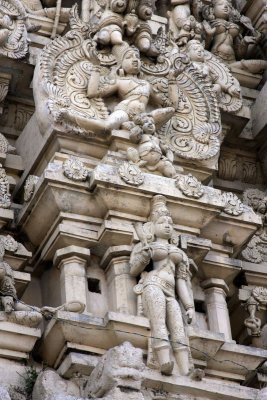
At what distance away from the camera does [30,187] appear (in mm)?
12578

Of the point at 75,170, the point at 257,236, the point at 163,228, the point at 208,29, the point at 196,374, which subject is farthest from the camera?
the point at 208,29

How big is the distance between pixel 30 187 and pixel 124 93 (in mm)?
1294

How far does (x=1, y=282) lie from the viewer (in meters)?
11.9

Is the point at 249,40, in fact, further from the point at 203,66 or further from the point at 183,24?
the point at 203,66

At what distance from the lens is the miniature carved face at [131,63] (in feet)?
43.5

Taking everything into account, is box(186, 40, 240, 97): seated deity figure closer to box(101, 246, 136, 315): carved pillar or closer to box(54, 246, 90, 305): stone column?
box(101, 246, 136, 315): carved pillar

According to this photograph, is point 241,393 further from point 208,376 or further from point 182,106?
point 182,106

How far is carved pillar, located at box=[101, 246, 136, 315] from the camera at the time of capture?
12.0m

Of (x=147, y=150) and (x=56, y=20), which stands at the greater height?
(x=56, y=20)

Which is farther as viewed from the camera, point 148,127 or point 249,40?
point 249,40

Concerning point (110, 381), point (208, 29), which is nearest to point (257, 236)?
point (208, 29)

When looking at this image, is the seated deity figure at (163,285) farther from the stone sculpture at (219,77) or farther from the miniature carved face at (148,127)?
the stone sculpture at (219,77)

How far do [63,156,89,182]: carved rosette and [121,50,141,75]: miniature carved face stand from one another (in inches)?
47.4

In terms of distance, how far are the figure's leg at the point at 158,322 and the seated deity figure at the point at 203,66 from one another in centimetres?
297
